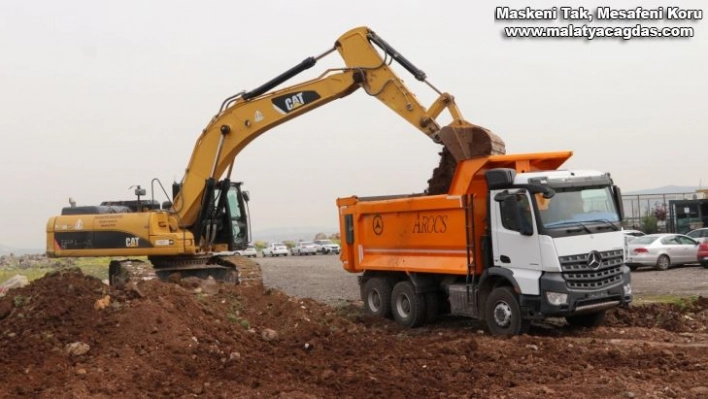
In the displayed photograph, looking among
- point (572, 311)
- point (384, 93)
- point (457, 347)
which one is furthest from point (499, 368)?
point (384, 93)

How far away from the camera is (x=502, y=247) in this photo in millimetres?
11508

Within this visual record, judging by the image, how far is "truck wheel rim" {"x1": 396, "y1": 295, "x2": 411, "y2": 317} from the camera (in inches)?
539

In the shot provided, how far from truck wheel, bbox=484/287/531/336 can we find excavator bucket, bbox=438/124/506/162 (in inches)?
88.2

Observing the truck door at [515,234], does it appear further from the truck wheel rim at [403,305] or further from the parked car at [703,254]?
the parked car at [703,254]

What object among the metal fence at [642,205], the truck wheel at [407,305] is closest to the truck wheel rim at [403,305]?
the truck wheel at [407,305]

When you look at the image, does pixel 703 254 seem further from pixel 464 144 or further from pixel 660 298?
pixel 464 144

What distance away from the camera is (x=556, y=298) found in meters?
10.8

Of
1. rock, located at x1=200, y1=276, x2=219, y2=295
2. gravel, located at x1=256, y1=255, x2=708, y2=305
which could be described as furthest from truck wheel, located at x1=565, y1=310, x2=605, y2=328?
rock, located at x1=200, y1=276, x2=219, y2=295

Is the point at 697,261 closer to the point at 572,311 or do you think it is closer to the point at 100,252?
the point at 572,311

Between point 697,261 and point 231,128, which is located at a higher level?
point 231,128

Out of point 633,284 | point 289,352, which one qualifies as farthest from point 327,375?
point 633,284

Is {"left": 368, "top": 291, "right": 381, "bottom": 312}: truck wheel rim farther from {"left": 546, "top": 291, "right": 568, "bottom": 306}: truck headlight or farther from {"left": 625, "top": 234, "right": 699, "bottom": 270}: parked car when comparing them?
{"left": 625, "top": 234, "right": 699, "bottom": 270}: parked car

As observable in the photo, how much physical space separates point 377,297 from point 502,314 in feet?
11.8

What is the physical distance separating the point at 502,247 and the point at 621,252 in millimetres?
1814
